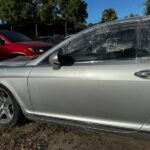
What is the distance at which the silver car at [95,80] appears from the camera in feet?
13.2

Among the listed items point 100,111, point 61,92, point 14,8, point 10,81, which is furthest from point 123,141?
point 14,8

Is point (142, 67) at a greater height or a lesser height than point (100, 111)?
greater

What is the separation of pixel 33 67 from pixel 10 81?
45cm

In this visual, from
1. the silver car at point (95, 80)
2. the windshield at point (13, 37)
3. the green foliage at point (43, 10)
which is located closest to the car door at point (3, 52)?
the windshield at point (13, 37)

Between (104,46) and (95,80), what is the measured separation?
0.46m

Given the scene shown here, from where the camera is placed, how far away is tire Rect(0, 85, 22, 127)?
5352mm

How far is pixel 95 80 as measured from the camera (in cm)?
425

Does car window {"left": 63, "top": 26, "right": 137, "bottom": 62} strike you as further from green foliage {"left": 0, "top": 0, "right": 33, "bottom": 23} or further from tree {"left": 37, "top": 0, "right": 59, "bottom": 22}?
green foliage {"left": 0, "top": 0, "right": 33, "bottom": 23}

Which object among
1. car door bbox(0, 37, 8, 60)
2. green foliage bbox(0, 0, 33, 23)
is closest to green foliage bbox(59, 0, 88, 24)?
green foliage bbox(0, 0, 33, 23)

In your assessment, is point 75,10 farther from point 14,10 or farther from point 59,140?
point 59,140

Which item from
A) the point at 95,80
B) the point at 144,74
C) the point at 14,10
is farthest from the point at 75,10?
the point at 144,74

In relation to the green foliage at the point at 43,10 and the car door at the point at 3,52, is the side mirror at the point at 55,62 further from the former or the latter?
the green foliage at the point at 43,10

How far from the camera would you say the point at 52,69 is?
473 cm

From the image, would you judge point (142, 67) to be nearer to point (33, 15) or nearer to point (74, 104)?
point (74, 104)
